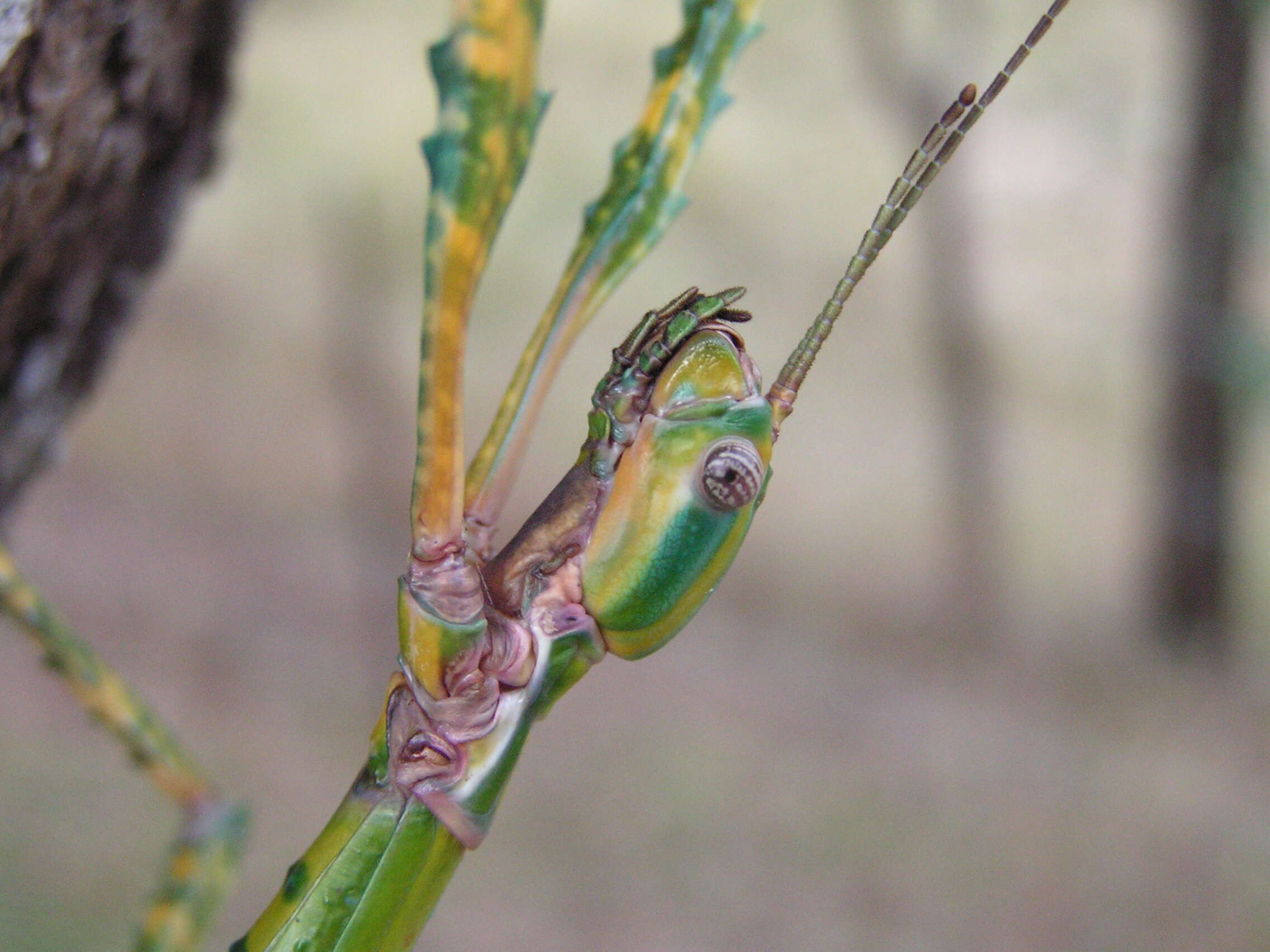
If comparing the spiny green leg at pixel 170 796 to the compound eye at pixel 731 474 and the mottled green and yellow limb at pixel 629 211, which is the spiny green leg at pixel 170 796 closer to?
the mottled green and yellow limb at pixel 629 211

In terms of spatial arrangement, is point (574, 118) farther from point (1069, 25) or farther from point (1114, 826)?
point (1114, 826)

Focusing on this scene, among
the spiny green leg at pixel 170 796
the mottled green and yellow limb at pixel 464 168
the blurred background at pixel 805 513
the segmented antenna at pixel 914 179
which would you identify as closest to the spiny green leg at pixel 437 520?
the mottled green and yellow limb at pixel 464 168

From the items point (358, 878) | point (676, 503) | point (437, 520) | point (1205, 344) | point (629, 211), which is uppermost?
point (1205, 344)

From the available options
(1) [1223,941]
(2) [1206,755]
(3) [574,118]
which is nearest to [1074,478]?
(2) [1206,755]

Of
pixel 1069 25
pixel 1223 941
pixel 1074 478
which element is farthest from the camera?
pixel 1074 478

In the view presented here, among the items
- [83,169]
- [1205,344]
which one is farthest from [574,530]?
[1205,344]

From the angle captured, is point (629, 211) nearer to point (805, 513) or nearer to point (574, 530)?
point (574, 530)
